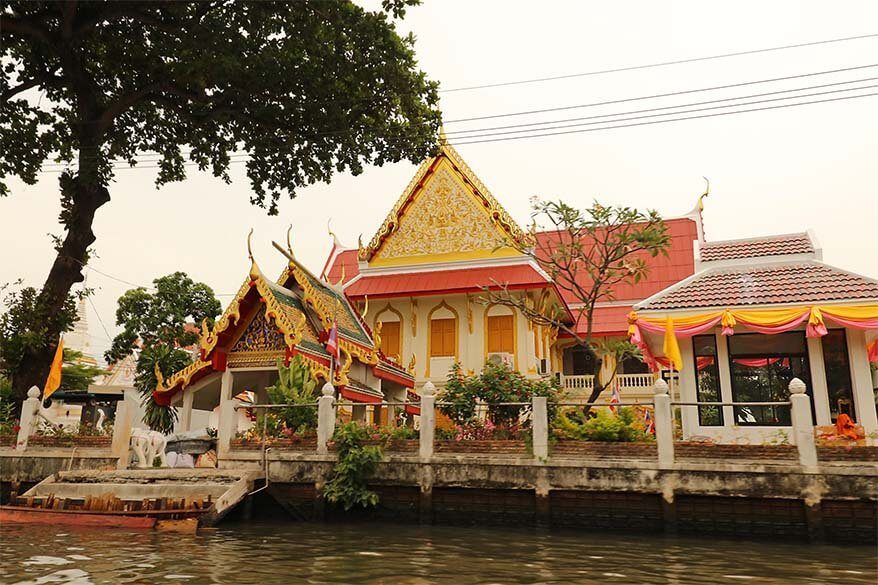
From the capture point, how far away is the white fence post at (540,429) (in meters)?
11.2

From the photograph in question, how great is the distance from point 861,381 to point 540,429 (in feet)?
21.3

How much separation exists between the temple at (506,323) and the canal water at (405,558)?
10.7ft

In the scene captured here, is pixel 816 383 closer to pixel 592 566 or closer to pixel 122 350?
pixel 592 566

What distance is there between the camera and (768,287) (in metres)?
13.4

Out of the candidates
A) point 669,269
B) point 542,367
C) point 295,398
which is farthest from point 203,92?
point 669,269

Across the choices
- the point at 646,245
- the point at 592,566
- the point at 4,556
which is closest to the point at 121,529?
the point at 4,556

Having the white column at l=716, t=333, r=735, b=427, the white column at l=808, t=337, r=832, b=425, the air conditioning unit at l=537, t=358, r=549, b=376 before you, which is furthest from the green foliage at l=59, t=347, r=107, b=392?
the white column at l=808, t=337, r=832, b=425

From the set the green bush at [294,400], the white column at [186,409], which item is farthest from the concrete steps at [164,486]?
the white column at [186,409]

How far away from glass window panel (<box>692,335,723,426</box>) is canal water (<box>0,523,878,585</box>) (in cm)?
403

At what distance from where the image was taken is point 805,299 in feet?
41.3

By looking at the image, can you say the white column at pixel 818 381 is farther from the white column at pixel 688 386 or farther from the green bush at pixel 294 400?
the green bush at pixel 294 400

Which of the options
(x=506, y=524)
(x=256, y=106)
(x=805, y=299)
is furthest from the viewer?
(x=256, y=106)

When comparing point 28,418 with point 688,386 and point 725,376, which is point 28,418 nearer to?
point 688,386

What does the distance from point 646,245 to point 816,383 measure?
165 inches
